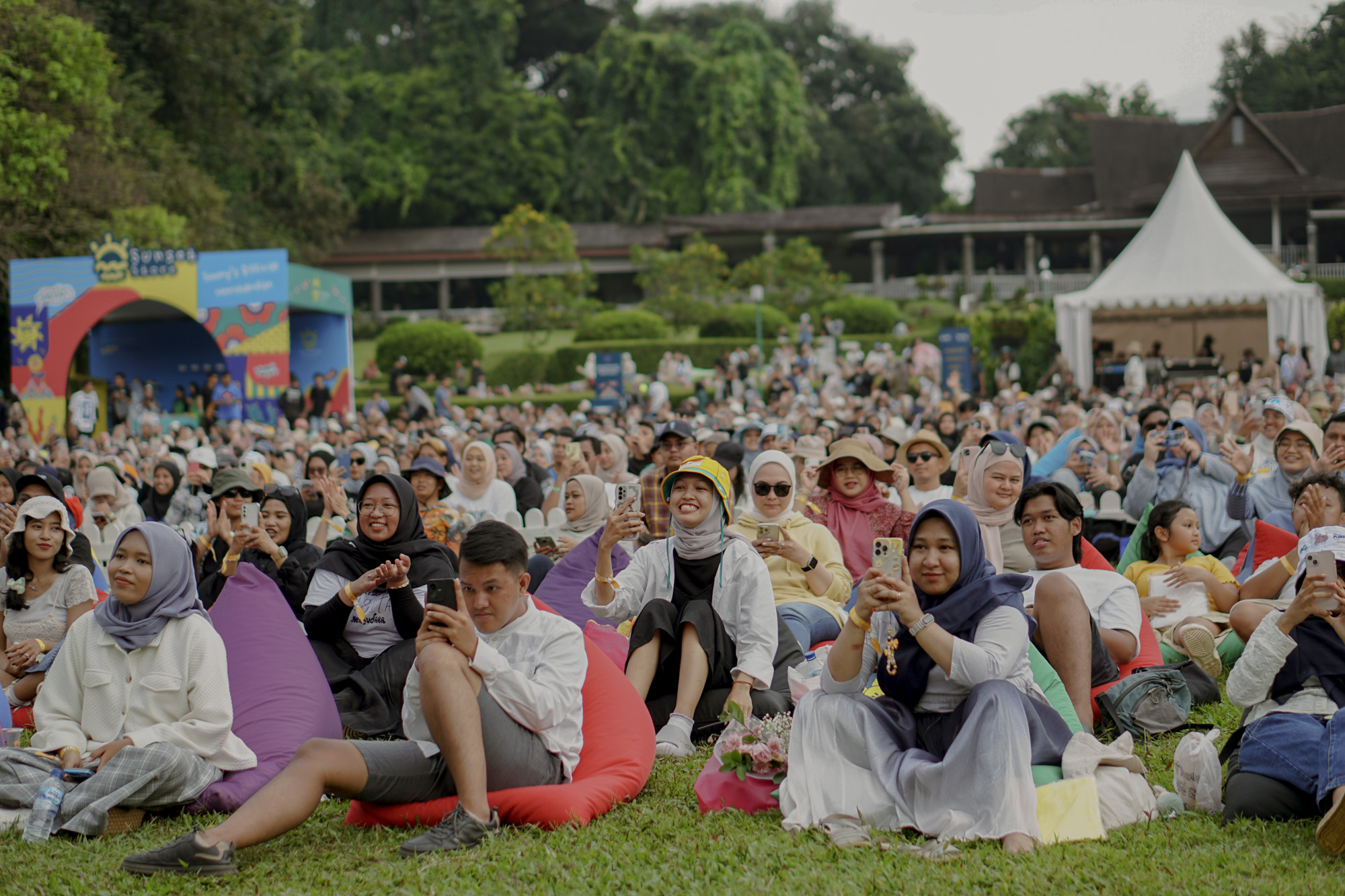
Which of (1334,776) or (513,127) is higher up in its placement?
(513,127)

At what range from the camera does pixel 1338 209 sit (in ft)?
126

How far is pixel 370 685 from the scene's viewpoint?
5473 millimetres

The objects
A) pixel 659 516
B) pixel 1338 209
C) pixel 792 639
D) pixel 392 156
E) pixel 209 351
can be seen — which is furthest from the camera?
pixel 392 156

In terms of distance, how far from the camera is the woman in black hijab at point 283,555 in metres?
6.17

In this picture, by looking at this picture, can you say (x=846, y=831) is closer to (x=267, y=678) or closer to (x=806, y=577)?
(x=806, y=577)


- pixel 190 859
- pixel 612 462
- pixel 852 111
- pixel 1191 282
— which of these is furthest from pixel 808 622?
pixel 852 111

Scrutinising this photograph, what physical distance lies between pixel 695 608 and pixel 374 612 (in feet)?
5.00

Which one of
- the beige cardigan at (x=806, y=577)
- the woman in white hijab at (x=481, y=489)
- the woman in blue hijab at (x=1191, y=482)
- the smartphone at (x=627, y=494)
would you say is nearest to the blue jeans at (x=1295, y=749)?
the beige cardigan at (x=806, y=577)

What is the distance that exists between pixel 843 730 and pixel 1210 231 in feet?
73.8

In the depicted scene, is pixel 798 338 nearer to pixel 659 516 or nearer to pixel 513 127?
pixel 513 127

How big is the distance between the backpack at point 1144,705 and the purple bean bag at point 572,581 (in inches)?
101

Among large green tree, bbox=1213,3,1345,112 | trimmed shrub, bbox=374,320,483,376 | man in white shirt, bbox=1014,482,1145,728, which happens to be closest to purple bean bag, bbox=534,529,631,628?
man in white shirt, bbox=1014,482,1145,728

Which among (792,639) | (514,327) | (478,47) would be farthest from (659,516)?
(478,47)

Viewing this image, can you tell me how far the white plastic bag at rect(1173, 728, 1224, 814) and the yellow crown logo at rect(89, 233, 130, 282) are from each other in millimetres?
20546
